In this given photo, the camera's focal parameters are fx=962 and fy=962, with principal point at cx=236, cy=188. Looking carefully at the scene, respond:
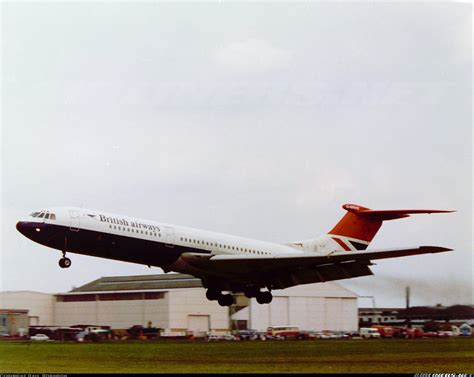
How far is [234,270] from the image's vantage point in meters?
48.4

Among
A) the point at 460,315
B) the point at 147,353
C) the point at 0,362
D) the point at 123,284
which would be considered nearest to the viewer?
the point at 0,362

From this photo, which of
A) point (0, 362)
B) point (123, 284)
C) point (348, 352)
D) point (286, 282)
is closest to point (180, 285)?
point (123, 284)

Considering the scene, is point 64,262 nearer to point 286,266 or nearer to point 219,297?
point 219,297

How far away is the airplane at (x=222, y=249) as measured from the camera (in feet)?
142

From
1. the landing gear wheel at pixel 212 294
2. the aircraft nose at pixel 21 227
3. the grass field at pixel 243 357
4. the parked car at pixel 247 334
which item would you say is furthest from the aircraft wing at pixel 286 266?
the aircraft nose at pixel 21 227

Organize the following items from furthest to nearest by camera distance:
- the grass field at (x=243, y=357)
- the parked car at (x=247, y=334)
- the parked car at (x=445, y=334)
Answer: the parked car at (x=247, y=334) → the parked car at (x=445, y=334) → the grass field at (x=243, y=357)

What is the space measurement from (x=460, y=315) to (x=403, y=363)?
7.68 meters

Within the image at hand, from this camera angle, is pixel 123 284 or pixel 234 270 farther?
pixel 123 284

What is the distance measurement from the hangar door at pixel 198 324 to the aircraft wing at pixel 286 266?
3.40m

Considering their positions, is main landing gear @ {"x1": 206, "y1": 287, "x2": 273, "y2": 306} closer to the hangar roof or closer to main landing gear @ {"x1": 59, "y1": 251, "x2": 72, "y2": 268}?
the hangar roof

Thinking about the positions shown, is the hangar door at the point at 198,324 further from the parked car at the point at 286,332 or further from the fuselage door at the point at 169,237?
the fuselage door at the point at 169,237

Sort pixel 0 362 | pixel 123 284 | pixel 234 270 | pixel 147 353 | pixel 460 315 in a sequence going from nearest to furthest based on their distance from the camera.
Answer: pixel 0 362 → pixel 147 353 → pixel 460 315 → pixel 234 270 → pixel 123 284

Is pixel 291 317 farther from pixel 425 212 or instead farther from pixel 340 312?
pixel 425 212

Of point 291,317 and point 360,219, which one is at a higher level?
point 360,219
